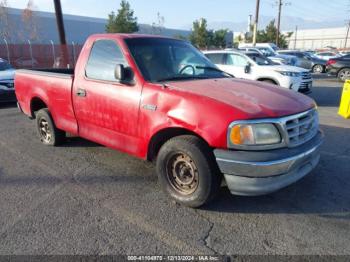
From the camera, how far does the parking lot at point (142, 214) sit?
9.65ft

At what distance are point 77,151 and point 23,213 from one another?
205 cm

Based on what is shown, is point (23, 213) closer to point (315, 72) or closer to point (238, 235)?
point (238, 235)

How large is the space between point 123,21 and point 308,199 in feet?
130

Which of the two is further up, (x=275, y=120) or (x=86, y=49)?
(x=86, y=49)

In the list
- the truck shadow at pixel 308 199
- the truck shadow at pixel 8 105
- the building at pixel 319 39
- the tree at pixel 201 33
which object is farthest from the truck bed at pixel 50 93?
the building at pixel 319 39

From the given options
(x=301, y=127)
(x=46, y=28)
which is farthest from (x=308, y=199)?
(x=46, y=28)

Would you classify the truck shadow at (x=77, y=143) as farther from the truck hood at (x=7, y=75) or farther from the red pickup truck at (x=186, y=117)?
the truck hood at (x=7, y=75)

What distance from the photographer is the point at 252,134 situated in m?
3.11

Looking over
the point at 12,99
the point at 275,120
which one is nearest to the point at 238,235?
the point at 275,120

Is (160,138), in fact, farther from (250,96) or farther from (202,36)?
(202,36)

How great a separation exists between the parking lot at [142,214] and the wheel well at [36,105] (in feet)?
4.15

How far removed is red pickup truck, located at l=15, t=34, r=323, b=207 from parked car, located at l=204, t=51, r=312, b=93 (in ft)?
20.9

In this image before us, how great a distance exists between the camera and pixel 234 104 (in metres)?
3.23

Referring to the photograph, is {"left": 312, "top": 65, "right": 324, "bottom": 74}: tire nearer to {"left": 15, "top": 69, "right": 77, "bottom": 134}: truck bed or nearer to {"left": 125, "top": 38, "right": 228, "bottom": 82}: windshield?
{"left": 125, "top": 38, "right": 228, "bottom": 82}: windshield
